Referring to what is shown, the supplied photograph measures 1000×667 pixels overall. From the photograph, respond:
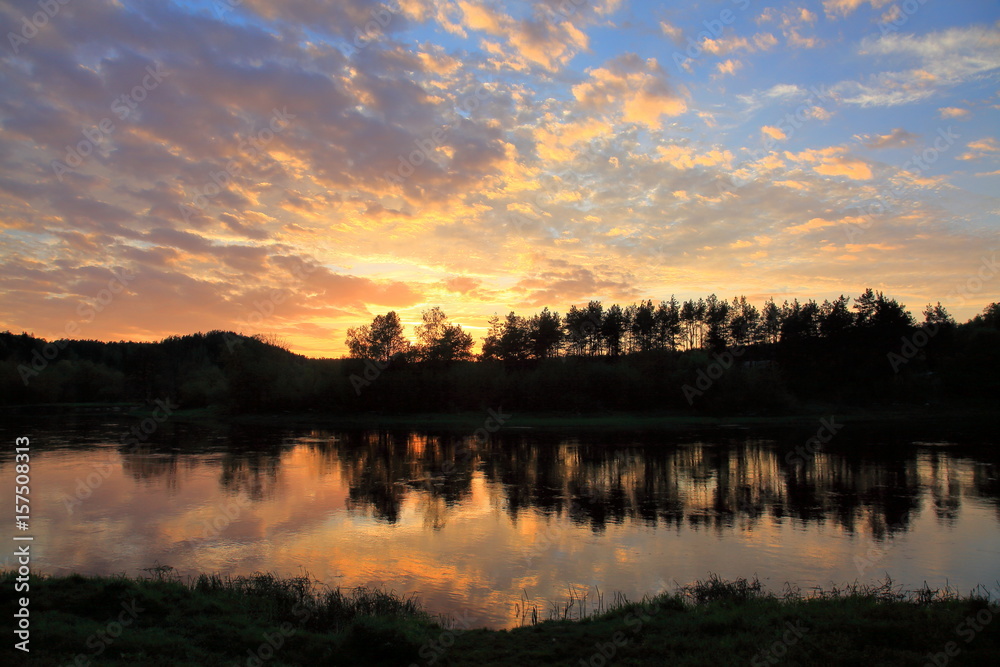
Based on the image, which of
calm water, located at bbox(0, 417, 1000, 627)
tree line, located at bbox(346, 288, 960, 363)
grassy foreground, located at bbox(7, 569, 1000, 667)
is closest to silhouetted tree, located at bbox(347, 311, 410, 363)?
tree line, located at bbox(346, 288, 960, 363)

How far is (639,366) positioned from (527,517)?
60.9 m

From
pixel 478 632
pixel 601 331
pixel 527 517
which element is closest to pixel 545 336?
pixel 601 331

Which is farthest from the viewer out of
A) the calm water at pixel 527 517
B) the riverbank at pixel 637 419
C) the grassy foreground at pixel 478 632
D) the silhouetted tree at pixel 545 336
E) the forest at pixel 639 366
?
the silhouetted tree at pixel 545 336

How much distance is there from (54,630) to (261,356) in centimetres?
8934

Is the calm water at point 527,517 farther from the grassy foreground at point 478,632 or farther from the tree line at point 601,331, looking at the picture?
the tree line at point 601,331

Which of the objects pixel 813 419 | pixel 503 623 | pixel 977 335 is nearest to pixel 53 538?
pixel 503 623

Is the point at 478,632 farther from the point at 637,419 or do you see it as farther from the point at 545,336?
the point at 545,336

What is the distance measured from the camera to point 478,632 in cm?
1034

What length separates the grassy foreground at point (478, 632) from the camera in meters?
8.36

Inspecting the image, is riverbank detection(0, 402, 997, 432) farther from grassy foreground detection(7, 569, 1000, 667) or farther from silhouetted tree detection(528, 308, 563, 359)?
grassy foreground detection(7, 569, 1000, 667)

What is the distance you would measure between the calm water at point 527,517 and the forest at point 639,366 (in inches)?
1311

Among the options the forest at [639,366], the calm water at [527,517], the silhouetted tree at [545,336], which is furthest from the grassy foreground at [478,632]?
the silhouetted tree at [545,336]

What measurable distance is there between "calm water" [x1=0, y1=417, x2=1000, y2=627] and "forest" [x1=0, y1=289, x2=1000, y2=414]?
1311 inches

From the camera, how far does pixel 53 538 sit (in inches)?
755
